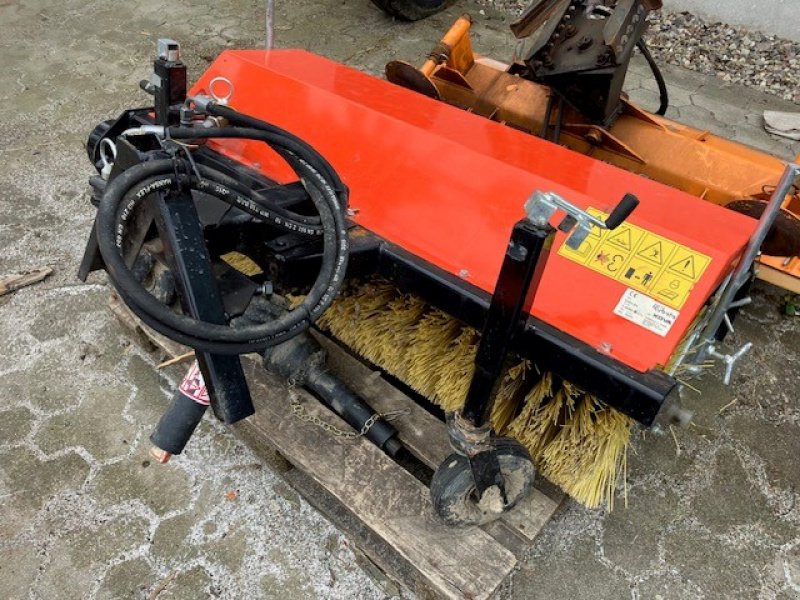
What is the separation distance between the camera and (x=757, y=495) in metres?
1.90

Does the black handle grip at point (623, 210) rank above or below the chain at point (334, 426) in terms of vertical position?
above

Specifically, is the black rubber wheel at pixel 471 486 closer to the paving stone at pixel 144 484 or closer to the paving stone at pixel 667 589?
the paving stone at pixel 667 589

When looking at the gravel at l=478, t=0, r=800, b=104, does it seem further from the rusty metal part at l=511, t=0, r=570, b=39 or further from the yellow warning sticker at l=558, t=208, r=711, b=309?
the yellow warning sticker at l=558, t=208, r=711, b=309

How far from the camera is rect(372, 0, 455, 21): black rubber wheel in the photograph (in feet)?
13.5

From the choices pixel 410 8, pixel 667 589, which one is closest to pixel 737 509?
pixel 667 589

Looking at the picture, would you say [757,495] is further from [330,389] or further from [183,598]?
[183,598]

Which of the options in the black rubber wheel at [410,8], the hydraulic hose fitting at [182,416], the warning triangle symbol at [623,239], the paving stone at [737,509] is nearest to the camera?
the hydraulic hose fitting at [182,416]

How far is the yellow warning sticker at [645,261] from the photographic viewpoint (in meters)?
1.36

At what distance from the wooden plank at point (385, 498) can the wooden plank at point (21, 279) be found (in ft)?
3.33

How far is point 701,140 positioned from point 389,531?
146cm

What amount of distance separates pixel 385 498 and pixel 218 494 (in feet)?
1.66

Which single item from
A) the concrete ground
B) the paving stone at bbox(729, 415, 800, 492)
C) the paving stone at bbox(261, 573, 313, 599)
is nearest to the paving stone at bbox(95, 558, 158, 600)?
the concrete ground

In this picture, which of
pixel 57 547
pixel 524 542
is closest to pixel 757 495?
pixel 524 542

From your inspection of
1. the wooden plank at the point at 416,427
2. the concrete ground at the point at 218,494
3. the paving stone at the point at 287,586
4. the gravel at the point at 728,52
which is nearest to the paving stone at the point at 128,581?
the concrete ground at the point at 218,494
